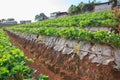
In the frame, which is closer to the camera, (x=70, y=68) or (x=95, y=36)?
(x=95, y=36)

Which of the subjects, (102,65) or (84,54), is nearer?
(102,65)

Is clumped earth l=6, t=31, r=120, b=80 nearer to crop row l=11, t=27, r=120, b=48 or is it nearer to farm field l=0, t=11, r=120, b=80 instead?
farm field l=0, t=11, r=120, b=80

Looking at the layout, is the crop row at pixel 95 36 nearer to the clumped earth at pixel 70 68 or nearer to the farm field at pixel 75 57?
the farm field at pixel 75 57

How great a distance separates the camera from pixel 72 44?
40.8 feet

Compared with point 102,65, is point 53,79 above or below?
below

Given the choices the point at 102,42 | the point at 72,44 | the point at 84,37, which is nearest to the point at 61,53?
the point at 72,44

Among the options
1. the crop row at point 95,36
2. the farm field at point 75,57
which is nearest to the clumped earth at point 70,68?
the farm field at point 75,57

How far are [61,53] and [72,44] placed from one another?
812 mm

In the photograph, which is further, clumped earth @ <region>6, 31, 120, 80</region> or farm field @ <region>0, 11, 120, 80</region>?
clumped earth @ <region>6, 31, 120, 80</region>

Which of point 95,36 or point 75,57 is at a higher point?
point 95,36

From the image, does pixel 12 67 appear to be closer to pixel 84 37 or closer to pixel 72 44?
pixel 84 37

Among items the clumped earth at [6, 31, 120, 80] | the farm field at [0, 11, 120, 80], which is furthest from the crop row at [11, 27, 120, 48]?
the clumped earth at [6, 31, 120, 80]

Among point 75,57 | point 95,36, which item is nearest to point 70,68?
point 75,57

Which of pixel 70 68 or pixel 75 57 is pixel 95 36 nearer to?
pixel 75 57
